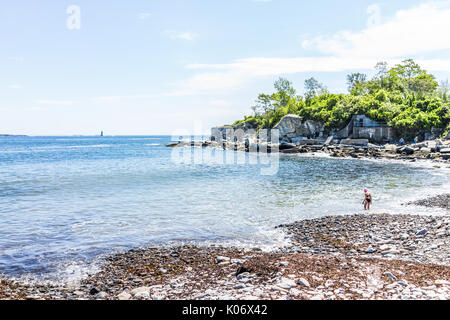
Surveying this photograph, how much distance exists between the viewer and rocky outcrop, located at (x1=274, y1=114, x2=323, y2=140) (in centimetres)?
8712

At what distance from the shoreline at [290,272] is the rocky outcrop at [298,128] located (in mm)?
75897

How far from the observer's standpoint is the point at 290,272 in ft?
28.2

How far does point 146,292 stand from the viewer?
8.21m

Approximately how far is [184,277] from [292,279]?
3191 mm

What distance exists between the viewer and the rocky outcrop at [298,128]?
87125mm

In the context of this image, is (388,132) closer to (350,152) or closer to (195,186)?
(350,152)

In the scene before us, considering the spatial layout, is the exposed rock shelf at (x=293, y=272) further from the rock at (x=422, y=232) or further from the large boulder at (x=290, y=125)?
the large boulder at (x=290, y=125)

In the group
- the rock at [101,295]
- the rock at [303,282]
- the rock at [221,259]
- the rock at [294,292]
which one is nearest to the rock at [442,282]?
the rock at [303,282]

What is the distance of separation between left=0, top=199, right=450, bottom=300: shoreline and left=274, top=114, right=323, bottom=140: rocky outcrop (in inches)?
2988

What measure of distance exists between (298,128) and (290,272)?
82858 millimetres

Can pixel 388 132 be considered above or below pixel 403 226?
above
